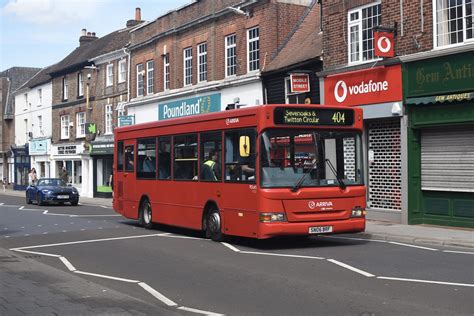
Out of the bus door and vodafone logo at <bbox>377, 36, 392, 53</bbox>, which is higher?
vodafone logo at <bbox>377, 36, 392, 53</bbox>

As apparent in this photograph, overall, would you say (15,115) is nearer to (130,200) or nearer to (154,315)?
(130,200)

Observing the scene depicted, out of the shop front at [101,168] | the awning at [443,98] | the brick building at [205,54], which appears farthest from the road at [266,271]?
the shop front at [101,168]

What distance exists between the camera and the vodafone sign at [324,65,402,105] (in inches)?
699

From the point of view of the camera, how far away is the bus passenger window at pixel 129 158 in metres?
18.3

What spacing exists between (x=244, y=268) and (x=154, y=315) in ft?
12.1

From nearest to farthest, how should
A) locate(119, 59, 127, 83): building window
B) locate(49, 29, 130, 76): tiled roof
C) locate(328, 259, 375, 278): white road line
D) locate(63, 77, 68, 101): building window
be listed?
1. locate(328, 259, 375, 278): white road line
2. locate(119, 59, 127, 83): building window
3. locate(49, 29, 130, 76): tiled roof
4. locate(63, 77, 68, 101): building window

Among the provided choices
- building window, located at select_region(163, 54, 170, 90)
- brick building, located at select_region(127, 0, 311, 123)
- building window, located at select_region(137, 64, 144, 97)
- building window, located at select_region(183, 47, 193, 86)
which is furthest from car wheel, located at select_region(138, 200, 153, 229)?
building window, located at select_region(137, 64, 144, 97)

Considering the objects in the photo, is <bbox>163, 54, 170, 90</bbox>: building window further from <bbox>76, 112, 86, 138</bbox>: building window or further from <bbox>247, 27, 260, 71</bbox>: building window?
<bbox>76, 112, 86, 138</bbox>: building window

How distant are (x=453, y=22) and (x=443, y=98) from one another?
2.10 meters

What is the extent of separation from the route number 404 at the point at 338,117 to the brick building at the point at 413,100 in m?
4.37

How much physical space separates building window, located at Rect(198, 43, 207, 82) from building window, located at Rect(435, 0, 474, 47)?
14199 mm

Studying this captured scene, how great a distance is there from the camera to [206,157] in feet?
47.1

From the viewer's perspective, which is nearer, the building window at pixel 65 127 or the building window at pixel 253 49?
the building window at pixel 253 49

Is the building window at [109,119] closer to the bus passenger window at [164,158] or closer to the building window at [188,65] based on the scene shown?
the building window at [188,65]
